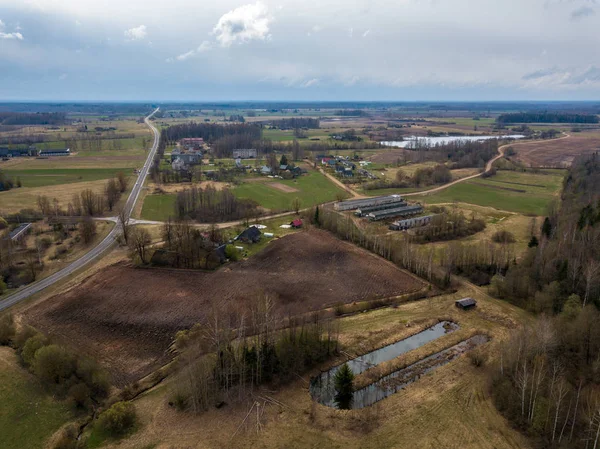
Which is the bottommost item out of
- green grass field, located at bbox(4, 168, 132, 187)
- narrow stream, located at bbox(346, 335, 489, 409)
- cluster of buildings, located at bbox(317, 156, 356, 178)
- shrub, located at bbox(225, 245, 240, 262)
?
narrow stream, located at bbox(346, 335, 489, 409)

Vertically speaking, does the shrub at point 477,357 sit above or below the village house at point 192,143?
below

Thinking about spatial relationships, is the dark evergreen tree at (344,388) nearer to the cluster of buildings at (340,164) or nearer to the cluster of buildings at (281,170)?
the cluster of buildings at (281,170)

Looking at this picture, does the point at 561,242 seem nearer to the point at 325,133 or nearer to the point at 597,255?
the point at 597,255

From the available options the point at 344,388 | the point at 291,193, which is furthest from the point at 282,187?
the point at 344,388

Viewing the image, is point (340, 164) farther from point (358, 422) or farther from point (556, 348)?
point (358, 422)

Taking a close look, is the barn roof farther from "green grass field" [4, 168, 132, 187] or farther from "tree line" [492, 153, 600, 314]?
"green grass field" [4, 168, 132, 187]

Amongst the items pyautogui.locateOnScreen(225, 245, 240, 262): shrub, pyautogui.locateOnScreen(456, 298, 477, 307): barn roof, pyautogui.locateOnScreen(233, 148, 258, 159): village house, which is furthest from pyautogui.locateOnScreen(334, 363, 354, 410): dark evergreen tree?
pyautogui.locateOnScreen(233, 148, 258, 159): village house

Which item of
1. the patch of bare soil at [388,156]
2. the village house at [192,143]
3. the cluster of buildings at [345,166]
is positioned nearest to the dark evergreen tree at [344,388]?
the cluster of buildings at [345,166]

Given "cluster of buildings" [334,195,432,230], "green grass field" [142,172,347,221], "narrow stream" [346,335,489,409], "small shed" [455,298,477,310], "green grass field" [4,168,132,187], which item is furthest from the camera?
"green grass field" [4,168,132,187]
